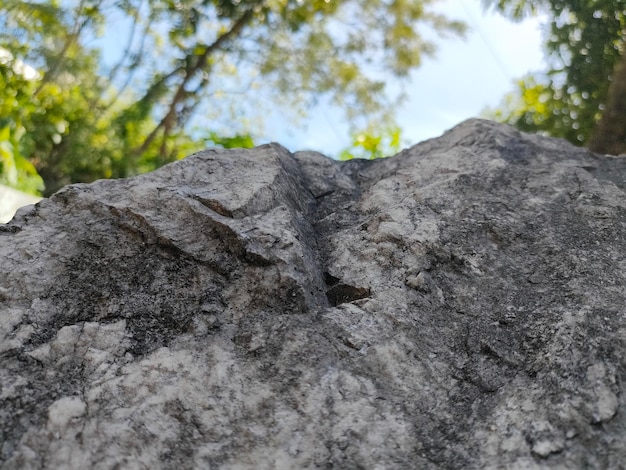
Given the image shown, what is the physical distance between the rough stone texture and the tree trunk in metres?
1.16

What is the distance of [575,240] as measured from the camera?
4.75 feet

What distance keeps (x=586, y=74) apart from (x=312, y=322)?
102 inches

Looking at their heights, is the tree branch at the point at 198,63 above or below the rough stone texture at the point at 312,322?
above

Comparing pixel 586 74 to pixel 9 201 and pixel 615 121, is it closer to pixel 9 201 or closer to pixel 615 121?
pixel 615 121

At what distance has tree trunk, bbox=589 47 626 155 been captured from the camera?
2738 mm

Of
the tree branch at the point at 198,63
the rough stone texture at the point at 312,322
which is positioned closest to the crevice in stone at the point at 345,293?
the rough stone texture at the point at 312,322

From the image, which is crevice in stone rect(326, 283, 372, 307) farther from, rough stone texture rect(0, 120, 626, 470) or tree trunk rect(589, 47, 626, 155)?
tree trunk rect(589, 47, 626, 155)

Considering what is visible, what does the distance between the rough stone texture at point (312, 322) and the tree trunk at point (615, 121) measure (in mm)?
1157

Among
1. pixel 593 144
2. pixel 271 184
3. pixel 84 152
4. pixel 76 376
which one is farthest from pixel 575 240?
pixel 84 152

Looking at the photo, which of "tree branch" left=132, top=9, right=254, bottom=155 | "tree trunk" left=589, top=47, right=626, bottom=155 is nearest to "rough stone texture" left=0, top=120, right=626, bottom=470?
"tree trunk" left=589, top=47, right=626, bottom=155

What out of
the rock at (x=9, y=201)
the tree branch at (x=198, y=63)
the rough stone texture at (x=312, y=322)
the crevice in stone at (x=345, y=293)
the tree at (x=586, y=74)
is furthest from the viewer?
the tree branch at (x=198, y=63)

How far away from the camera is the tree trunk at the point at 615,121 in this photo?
8.98ft

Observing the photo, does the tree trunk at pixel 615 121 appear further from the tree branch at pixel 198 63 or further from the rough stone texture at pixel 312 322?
the tree branch at pixel 198 63

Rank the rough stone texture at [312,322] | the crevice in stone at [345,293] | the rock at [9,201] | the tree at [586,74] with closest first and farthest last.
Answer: the rough stone texture at [312,322], the crevice in stone at [345,293], the tree at [586,74], the rock at [9,201]
